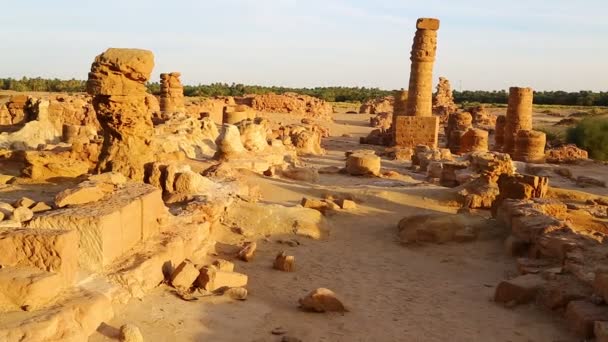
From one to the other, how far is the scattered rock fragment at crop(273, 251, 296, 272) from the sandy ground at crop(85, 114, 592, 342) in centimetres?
11

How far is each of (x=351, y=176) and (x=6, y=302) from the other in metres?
11.3

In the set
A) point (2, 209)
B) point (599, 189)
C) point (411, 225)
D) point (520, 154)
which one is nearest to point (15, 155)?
point (2, 209)

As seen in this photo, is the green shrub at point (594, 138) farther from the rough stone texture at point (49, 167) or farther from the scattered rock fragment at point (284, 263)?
the rough stone texture at point (49, 167)

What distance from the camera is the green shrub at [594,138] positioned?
2352 cm

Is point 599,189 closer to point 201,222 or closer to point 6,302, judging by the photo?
point 201,222

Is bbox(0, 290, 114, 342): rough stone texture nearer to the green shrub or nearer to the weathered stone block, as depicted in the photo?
the weathered stone block

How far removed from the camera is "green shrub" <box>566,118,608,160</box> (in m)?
23.5

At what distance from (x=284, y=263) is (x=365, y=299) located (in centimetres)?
119

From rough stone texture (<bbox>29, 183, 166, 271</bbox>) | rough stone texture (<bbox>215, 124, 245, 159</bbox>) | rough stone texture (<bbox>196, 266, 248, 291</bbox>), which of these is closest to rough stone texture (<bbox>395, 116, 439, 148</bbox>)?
rough stone texture (<bbox>215, 124, 245, 159</bbox>)

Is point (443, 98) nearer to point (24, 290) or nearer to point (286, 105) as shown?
point (286, 105)

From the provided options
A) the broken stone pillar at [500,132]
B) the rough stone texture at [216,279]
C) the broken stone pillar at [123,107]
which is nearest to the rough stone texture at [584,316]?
the rough stone texture at [216,279]

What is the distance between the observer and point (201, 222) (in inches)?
299

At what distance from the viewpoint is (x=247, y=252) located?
281 inches

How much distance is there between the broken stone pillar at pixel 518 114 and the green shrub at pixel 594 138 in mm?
4082
